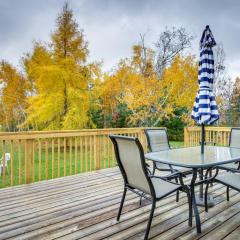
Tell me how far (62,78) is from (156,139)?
26.6 feet

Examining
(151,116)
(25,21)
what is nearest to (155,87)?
(151,116)

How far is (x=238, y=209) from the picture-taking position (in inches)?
129

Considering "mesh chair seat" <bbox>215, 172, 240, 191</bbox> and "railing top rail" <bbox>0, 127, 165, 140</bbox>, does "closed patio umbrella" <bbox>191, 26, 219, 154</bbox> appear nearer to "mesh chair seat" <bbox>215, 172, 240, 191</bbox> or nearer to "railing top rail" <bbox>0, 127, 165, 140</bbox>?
"mesh chair seat" <bbox>215, 172, 240, 191</bbox>

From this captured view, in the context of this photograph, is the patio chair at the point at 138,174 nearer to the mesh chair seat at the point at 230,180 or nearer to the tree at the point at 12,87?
the mesh chair seat at the point at 230,180

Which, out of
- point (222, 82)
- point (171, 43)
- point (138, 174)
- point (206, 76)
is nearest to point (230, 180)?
point (138, 174)

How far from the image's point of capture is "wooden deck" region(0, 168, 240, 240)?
2625 mm

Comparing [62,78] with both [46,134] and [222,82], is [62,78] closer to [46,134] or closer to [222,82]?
[46,134]

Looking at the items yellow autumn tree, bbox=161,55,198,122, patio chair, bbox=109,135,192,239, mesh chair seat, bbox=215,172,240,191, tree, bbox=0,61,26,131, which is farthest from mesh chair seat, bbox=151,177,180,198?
tree, bbox=0,61,26,131

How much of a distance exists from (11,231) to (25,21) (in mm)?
8995

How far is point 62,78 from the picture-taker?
11.4m

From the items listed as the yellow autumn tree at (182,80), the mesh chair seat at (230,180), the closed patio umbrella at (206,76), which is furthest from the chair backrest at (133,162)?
the yellow autumn tree at (182,80)

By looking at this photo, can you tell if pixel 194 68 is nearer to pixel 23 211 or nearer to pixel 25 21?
pixel 25 21

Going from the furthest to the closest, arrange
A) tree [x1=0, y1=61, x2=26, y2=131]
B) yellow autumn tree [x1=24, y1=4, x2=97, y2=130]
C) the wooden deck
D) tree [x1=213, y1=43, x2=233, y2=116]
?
tree [x1=0, y1=61, x2=26, y2=131] → tree [x1=213, y1=43, x2=233, y2=116] → yellow autumn tree [x1=24, y1=4, x2=97, y2=130] → the wooden deck

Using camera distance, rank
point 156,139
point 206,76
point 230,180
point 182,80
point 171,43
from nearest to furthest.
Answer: point 230,180 < point 206,76 < point 156,139 < point 182,80 < point 171,43
